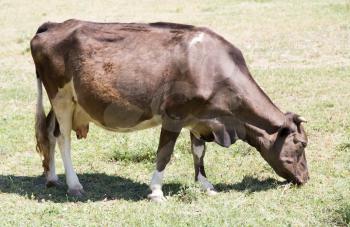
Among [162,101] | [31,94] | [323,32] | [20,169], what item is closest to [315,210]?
[162,101]

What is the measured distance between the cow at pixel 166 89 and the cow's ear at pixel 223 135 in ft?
0.04

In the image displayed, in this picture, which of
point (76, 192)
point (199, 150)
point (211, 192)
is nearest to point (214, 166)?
point (199, 150)

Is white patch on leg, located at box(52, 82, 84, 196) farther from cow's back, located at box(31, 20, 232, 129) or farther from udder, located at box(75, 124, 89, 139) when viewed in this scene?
udder, located at box(75, 124, 89, 139)

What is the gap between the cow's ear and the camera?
7441 millimetres

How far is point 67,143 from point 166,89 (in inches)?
58.6

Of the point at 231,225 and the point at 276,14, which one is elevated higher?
the point at 231,225

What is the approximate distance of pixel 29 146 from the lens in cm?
960

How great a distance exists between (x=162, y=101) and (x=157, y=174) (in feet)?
2.68

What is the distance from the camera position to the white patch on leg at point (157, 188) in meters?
7.29

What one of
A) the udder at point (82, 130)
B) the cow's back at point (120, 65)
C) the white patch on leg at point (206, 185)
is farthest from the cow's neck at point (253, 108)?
the udder at point (82, 130)

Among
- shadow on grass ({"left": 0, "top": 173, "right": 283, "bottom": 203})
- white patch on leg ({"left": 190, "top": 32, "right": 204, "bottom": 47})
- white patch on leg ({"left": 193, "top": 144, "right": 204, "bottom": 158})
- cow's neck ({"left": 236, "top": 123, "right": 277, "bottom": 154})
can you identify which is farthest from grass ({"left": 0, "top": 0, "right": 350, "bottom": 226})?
white patch on leg ({"left": 190, "top": 32, "right": 204, "bottom": 47})

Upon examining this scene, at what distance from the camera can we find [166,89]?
7266 mm

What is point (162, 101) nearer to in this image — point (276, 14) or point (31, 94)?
point (31, 94)

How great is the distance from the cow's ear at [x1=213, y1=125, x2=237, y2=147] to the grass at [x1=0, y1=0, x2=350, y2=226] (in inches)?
23.1
